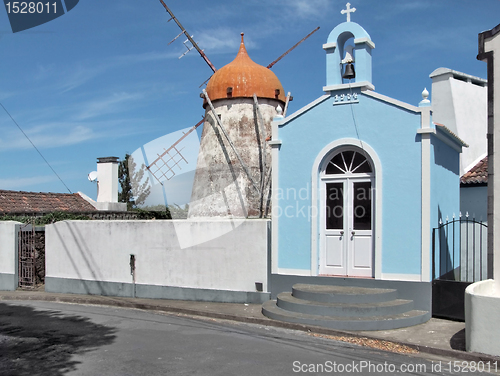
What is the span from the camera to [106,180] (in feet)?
73.7

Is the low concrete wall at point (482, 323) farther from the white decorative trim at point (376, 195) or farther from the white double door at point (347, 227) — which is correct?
the white double door at point (347, 227)

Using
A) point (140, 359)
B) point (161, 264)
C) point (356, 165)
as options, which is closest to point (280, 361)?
point (140, 359)

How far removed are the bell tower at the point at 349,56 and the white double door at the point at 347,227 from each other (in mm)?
2064

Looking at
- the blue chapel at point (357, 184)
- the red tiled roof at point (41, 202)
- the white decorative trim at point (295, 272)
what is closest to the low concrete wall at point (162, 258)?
the white decorative trim at point (295, 272)

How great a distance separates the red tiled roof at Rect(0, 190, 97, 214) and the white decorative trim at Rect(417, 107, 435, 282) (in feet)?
47.0

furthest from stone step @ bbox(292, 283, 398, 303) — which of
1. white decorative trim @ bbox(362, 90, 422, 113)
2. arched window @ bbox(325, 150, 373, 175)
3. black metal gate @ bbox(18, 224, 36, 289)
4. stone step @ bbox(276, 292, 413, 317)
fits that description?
black metal gate @ bbox(18, 224, 36, 289)

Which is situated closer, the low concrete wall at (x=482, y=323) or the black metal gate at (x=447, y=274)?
the low concrete wall at (x=482, y=323)

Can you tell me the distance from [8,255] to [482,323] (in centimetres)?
1290

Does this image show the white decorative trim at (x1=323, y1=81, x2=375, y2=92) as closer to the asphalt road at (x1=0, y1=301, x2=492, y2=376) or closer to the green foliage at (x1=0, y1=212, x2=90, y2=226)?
the asphalt road at (x1=0, y1=301, x2=492, y2=376)

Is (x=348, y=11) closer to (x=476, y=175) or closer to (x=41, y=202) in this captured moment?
(x=476, y=175)

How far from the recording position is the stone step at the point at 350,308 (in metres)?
9.10

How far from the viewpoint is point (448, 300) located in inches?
373

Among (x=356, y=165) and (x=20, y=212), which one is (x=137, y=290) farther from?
(x=20, y=212)

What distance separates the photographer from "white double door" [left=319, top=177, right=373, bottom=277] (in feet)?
33.9
